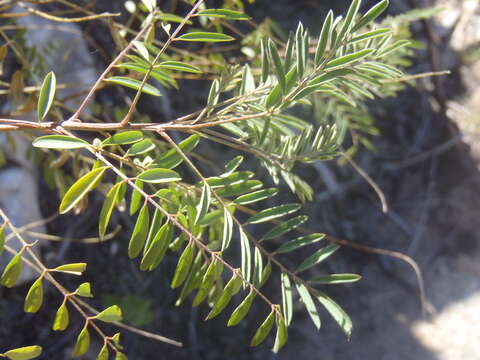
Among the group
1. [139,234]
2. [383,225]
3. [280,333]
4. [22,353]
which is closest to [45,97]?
[139,234]

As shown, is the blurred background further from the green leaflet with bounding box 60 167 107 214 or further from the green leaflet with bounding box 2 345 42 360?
the green leaflet with bounding box 60 167 107 214

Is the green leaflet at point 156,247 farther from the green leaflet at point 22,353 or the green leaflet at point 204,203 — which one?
the green leaflet at point 22,353

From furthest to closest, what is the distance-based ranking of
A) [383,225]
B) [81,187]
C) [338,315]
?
[383,225] → [338,315] → [81,187]

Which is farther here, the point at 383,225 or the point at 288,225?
the point at 383,225

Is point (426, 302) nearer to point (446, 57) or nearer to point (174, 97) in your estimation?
point (446, 57)

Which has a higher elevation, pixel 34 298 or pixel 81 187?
pixel 81 187

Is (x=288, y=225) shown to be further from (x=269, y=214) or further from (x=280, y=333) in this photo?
(x=280, y=333)
